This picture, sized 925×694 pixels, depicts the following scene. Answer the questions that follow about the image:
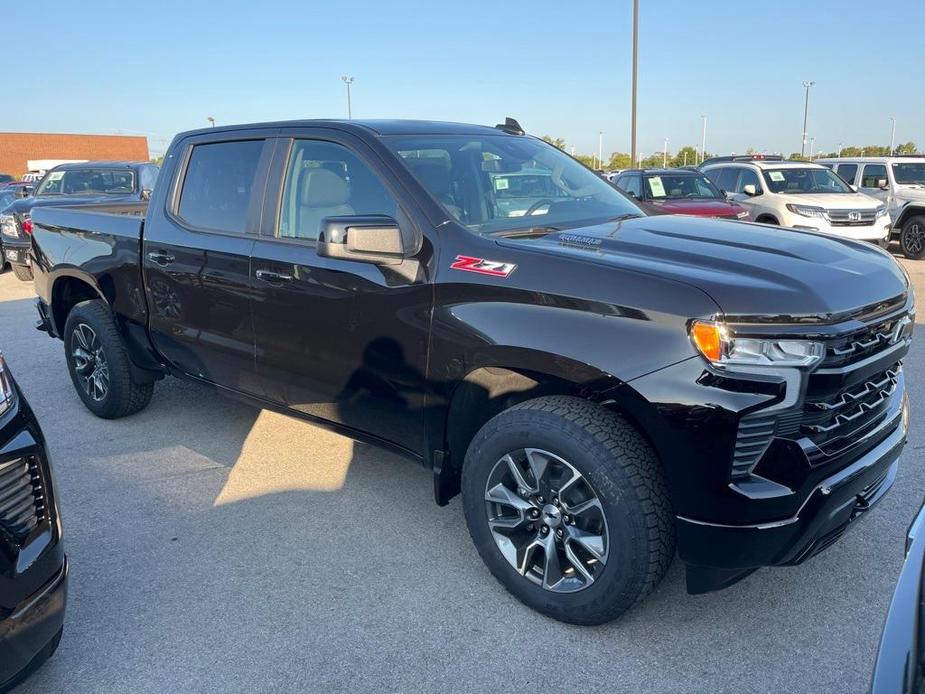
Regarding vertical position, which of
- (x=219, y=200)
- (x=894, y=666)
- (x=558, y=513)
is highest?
(x=219, y=200)

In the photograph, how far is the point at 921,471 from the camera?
4.00 metres

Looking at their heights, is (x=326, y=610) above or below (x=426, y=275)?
below

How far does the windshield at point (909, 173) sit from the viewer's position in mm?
13354

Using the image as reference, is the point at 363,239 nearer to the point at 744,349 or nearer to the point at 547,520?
the point at 547,520

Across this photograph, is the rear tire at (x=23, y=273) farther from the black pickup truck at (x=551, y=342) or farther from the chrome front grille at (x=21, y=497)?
the chrome front grille at (x=21, y=497)

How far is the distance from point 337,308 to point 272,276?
0.47 m

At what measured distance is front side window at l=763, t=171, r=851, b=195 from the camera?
12.3 m

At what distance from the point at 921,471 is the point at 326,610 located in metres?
3.20

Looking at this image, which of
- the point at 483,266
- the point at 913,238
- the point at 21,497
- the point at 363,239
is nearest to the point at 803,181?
the point at 913,238

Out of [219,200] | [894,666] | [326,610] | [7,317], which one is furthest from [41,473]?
[7,317]

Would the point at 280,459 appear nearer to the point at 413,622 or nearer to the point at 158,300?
the point at 158,300

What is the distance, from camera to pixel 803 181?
12.5m

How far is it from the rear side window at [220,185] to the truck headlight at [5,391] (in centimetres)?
151

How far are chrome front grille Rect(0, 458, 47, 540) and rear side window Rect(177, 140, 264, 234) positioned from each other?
5.86 ft
